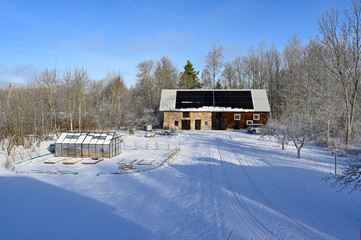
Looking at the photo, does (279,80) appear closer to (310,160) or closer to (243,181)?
(310,160)

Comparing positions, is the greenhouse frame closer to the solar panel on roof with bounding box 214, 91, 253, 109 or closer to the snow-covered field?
the snow-covered field

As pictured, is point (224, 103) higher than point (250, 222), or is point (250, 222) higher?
point (224, 103)

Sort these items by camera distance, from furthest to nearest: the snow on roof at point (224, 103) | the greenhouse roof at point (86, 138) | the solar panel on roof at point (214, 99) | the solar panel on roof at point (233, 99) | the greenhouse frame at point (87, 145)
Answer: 1. the solar panel on roof at point (214, 99)
2. the solar panel on roof at point (233, 99)
3. the snow on roof at point (224, 103)
4. the greenhouse roof at point (86, 138)
5. the greenhouse frame at point (87, 145)

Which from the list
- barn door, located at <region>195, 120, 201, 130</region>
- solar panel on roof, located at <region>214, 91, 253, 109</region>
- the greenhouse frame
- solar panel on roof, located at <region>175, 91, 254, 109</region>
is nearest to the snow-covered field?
the greenhouse frame

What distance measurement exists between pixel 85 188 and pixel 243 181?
7.88m

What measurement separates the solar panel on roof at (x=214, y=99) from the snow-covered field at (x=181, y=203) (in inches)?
905

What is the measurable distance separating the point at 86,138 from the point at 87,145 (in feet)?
2.59

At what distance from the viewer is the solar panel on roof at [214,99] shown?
37.4 m

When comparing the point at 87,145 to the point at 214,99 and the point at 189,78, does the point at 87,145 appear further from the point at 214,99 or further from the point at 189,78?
the point at 189,78

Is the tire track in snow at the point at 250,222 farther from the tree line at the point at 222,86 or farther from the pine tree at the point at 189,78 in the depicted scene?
the pine tree at the point at 189,78

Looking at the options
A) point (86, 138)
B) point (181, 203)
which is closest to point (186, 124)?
point (86, 138)

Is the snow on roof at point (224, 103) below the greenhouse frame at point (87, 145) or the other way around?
the other way around

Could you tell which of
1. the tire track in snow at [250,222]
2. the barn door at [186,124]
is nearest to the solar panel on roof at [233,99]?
the barn door at [186,124]

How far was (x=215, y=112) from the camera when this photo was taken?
1443 inches
